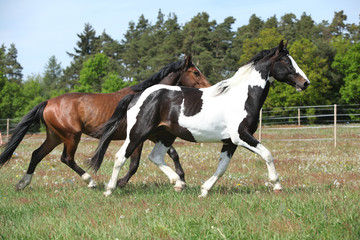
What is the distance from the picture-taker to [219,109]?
18.6 feet

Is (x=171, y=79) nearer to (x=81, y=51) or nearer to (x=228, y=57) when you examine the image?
(x=228, y=57)

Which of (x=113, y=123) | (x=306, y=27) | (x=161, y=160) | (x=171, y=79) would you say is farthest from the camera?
(x=306, y=27)

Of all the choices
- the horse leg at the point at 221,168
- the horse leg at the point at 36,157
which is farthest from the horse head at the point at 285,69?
the horse leg at the point at 36,157

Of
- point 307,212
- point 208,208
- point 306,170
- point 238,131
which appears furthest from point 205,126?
point 306,170

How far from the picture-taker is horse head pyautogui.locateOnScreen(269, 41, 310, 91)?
5.78 m

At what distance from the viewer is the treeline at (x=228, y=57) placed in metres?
48.8

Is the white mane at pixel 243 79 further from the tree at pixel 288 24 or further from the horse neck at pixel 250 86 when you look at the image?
the tree at pixel 288 24

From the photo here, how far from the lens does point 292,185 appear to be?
6.74m

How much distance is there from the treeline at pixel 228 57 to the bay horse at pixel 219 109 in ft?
112

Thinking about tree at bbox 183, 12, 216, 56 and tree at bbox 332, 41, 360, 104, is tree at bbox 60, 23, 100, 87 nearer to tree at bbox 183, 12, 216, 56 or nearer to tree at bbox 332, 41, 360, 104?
tree at bbox 183, 12, 216, 56

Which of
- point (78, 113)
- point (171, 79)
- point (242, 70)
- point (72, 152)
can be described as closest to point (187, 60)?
point (171, 79)

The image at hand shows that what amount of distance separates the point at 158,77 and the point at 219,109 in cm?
228

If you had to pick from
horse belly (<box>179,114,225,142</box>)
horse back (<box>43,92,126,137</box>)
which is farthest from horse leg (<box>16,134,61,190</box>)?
horse belly (<box>179,114,225,142</box>)

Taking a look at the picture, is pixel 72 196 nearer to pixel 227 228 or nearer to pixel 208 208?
pixel 208 208
